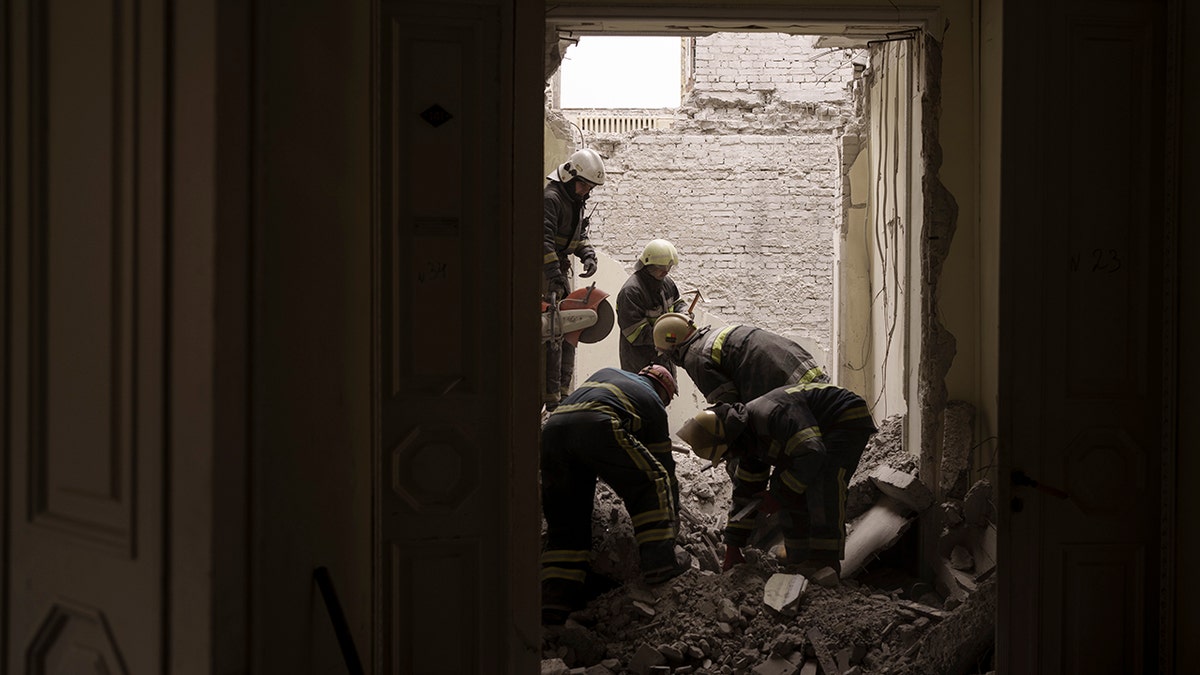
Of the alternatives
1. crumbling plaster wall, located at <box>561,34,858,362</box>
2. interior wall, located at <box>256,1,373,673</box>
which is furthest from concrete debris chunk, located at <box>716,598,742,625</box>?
crumbling plaster wall, located at <box>561,34,858,362</box>

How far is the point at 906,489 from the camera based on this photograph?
5.16m

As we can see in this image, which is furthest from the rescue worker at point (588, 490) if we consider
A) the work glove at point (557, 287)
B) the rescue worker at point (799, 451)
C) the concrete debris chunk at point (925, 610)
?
the work glove at point (557, 287)

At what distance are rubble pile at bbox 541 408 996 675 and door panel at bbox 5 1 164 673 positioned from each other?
7.99ft

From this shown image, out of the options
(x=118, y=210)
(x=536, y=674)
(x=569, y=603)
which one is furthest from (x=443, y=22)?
(x=569, y=603)

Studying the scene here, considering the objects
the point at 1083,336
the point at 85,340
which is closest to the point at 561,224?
the point at 1083,336

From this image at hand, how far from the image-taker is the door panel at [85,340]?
5.26 feet

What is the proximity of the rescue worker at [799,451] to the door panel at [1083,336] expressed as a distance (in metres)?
2.21

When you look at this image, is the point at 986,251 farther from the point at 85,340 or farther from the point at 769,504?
the point at 85,340

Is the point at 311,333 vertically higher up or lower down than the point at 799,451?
higher up

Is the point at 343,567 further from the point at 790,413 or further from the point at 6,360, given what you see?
the point at 790,413

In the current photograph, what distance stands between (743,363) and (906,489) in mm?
1264

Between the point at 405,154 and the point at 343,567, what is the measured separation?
4.02 feet

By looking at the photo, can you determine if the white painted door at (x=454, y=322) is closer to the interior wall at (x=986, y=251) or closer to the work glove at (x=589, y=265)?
the interior wall at (x=986, y=251)

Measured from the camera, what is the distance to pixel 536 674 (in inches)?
110
